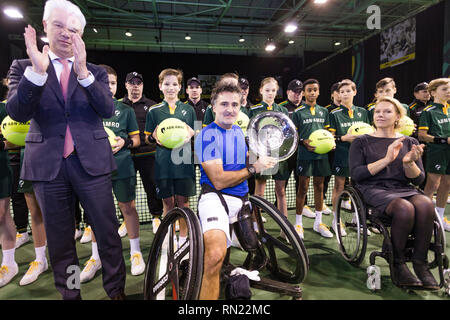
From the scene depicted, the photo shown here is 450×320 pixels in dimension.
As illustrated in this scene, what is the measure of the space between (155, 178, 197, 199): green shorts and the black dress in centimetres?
165

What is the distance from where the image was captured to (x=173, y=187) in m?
2.73

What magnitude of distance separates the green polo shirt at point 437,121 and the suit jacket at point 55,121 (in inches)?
151

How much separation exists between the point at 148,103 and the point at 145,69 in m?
10.0

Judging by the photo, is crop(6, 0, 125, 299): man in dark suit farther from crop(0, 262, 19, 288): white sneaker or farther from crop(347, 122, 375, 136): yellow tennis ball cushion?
crop(347, 122, 375, 136): yellow tennis ball cushion

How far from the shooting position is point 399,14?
33.6 ft

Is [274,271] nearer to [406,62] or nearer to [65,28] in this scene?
[65,28]

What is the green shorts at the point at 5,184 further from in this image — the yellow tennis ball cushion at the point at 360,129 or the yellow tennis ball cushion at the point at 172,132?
the yellow tennis ball cushion at the point at 360,129

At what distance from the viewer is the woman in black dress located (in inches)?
79.0

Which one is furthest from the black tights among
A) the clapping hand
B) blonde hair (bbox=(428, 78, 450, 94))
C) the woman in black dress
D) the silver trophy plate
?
the clapping hand

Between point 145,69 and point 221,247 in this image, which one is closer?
point 221,247

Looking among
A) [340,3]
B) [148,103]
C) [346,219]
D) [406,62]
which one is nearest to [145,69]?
[340,3]

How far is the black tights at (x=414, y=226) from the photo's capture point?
6.58ft

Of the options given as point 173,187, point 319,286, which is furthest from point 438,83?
point 173,187

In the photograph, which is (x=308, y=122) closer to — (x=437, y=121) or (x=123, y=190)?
(x=437, y=121)
